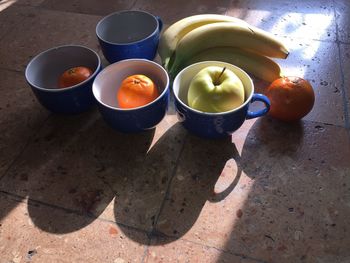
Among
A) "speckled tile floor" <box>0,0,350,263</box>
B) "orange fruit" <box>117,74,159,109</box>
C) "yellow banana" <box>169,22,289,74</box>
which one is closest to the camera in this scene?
"speckled tile floor" <box>0,0,350,263</box>

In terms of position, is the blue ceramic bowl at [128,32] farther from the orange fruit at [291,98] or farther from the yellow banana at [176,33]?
the orange fruit at [291,98]

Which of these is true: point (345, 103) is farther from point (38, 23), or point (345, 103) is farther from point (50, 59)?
point (38, 23)

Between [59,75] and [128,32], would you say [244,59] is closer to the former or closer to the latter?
[128,32]

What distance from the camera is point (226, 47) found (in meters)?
0.83

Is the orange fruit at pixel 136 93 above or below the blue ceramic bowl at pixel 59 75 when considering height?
above

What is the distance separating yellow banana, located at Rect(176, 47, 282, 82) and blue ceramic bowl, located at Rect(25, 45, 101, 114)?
0.75 feet

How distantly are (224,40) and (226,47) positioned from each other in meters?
0.03

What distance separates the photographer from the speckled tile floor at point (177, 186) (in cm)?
56

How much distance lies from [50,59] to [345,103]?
681 mm

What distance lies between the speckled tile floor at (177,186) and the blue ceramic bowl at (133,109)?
59 mm

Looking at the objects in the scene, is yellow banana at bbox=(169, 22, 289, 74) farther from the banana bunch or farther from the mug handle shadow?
the mug handle shadow

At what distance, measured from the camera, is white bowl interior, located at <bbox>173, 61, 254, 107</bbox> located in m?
0.67

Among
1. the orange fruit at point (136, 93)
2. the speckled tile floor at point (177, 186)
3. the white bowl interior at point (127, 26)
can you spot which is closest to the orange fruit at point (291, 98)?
the speckled tile floor at point (177, 186)

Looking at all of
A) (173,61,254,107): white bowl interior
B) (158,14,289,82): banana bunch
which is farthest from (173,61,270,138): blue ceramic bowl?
(158,14,289,82): banana bunch
